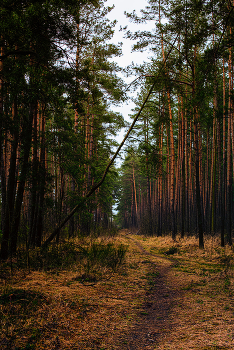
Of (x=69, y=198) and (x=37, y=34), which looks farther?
(x=69, y=198)

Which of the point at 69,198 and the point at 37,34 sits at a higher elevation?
the point at 37,34

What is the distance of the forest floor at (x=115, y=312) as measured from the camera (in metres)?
2.75

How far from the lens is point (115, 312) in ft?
12.5

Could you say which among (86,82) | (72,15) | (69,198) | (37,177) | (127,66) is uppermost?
(127,66)

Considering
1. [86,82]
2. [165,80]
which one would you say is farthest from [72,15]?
[165,80]

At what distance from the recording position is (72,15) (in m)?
5.19

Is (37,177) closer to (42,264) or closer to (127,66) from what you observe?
(42,264)

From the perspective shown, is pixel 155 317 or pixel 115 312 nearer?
pixel 155 317

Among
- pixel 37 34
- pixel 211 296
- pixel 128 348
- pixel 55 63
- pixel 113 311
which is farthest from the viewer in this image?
pixel 55 63

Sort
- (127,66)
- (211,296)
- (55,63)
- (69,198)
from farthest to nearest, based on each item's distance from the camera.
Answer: (127,66), (69,198), (55,63), (211,296)

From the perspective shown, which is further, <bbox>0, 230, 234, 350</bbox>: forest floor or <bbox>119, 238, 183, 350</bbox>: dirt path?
<bbox>119, 238, 183, 350</bbox>: dirt path

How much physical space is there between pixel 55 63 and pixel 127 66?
230 inches

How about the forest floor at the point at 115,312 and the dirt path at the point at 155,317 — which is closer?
the forest floor at the point at 115,312

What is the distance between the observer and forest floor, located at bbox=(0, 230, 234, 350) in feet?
9.02
